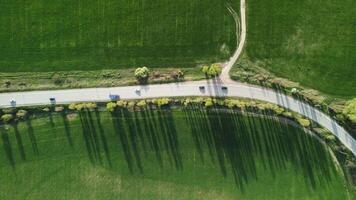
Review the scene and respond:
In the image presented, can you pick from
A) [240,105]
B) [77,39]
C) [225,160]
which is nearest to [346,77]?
[240,105]

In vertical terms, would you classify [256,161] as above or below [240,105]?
below

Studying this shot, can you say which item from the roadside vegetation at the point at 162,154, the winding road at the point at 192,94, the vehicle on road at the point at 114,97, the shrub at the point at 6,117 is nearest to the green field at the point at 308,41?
the winding road at the point at 192,94

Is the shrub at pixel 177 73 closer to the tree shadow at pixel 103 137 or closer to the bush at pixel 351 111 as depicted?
the tree shadow at pixel 103 137

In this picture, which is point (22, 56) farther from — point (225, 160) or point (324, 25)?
point (324, 25)

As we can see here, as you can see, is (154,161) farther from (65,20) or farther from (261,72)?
(65,20)

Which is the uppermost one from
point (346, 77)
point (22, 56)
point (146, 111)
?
point (22, 56)

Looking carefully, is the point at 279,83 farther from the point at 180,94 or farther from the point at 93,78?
the point at 93,78

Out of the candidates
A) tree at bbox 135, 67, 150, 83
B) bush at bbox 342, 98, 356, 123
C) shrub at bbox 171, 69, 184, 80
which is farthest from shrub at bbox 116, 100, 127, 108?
bush at bbox 342, 98, 356, 123
